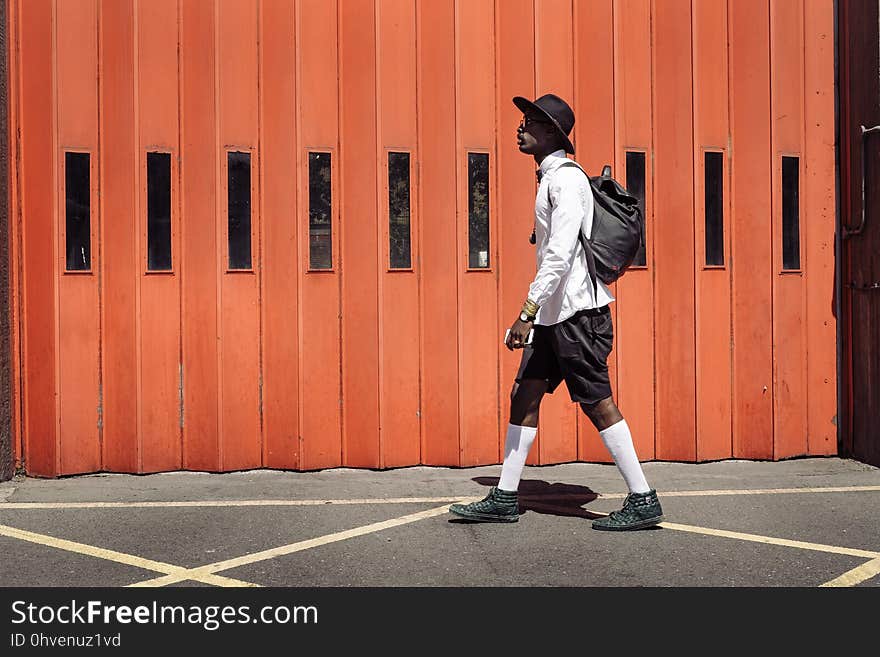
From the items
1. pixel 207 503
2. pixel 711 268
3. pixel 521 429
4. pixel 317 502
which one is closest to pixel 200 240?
pixel 207 503

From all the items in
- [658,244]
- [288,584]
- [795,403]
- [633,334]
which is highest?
[658,244]

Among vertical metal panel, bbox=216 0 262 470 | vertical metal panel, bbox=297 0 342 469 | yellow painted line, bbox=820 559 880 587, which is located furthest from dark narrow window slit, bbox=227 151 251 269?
yellow painted line, bbox=820 559 880 587

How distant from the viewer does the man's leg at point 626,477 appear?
5098 mm

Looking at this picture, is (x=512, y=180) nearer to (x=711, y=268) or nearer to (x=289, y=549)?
(x=711, y=268)

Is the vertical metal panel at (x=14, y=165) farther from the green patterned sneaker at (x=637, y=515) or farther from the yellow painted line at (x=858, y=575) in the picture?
the yellow painted line at (x=858, y=575)

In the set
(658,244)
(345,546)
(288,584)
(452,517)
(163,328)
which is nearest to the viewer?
(288,584)

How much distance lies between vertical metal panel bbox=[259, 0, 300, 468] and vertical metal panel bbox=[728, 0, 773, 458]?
2.81 meters

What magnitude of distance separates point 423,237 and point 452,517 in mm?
1913

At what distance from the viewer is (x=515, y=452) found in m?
5.32

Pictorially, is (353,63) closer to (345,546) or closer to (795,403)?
(345,546)

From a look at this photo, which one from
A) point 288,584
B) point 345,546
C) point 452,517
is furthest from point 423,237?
point 288,584

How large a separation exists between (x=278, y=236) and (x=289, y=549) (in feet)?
7.50

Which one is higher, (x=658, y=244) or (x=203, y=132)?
(x=203, y=132)

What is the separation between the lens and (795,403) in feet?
22.9
